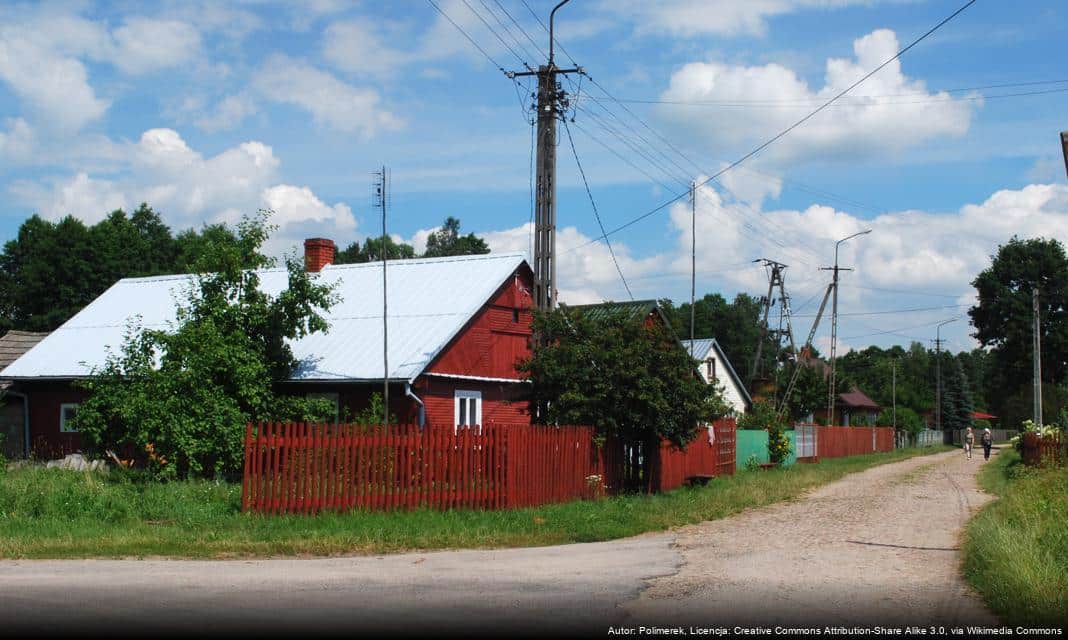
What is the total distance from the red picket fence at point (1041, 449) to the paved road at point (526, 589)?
55.4ft

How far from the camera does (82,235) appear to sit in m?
53.5

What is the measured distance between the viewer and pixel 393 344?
2469 cm

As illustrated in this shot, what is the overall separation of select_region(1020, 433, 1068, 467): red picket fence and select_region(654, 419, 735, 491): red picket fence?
8794mm

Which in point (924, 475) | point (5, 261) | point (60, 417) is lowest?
point (924, 475)

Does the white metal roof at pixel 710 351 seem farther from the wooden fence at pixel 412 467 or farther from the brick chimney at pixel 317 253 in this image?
the wooden fence at pixel 412 467

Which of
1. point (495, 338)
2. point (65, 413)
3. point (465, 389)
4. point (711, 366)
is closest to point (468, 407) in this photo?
point (465, 389)

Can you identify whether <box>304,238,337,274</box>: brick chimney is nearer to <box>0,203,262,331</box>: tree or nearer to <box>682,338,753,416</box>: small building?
<box>0,203,262,331</box>: tree

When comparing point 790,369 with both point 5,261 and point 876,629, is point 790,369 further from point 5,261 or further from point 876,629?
point 876,629

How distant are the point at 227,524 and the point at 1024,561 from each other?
33.6 feet

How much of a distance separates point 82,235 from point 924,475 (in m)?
42.8

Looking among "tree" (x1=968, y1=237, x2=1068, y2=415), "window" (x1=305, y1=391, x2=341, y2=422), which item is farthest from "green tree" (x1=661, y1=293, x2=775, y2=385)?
"window" (x1=305, y1=391, x2=341, y2=422)

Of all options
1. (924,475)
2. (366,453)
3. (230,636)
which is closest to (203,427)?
(366,453)

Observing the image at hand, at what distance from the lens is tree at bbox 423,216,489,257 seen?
75438mm

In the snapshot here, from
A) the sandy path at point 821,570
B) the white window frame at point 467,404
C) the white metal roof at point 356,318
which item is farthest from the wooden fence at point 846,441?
the sandy path at point 821,570
